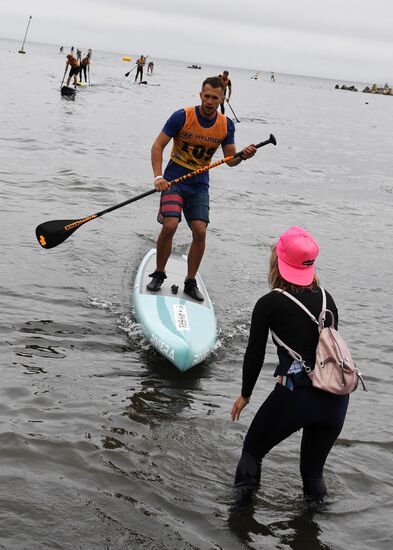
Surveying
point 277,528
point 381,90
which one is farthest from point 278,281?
point 381,90

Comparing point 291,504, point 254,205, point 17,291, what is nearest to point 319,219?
point 254,205

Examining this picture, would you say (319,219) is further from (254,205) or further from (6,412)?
(6,412)

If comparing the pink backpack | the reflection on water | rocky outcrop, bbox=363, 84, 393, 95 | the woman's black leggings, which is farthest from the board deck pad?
rocky outcrop, bbox=363, 84, 393, 95

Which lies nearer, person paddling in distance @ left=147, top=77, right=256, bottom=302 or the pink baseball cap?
the pink baseball cap

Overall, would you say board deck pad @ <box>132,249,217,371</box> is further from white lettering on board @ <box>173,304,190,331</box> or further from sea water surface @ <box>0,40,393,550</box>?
sea water surface @ <box>0,40,393,550</box>

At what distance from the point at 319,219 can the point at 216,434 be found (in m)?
9.73

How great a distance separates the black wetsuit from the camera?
3854 mm

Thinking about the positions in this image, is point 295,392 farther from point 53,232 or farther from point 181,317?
point 53,232

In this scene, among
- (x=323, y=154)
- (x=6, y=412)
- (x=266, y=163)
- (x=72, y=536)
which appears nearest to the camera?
(x=72, y=536)

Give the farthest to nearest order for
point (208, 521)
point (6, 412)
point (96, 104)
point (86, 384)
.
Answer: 1. point (96, 104)
2. point (86, 384)
3. point (6, 412)
4. point (208, 521)

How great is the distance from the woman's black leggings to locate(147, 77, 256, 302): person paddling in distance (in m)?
3.42

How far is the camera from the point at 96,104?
107 feet

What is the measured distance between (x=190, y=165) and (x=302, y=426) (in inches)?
160

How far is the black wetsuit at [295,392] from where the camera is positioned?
3854 millimetres
